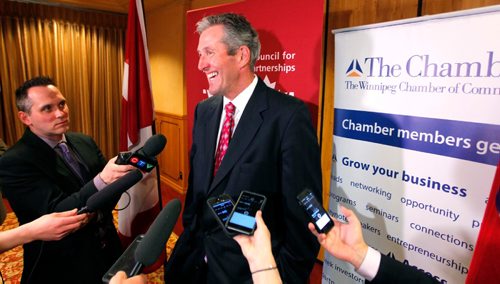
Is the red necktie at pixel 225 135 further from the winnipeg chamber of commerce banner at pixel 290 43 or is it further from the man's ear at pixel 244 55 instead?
the winnipeg chamber of commerce banner at pixel 290 43

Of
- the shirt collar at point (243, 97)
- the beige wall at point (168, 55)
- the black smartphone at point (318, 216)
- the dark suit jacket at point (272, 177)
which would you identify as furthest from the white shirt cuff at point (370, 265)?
the beige wall at point (168, 55)

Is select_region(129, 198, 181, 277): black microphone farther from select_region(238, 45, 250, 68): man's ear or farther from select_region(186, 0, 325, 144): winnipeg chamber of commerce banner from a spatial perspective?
select_region(186, 0, 325, 144): winnipeg chamber of commerce banner

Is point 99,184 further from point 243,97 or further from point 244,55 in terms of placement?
point 244,55

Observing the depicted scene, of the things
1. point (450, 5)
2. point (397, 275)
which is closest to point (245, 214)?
point (397, 275)

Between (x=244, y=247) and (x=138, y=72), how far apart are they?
1.75 meters

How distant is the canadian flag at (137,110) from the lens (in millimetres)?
2107

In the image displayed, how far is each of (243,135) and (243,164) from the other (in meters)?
0.13

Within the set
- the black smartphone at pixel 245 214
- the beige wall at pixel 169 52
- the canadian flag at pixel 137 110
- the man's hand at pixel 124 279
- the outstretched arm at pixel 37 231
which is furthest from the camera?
the beige wall at pixel 169 52

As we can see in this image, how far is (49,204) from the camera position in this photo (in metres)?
1.37

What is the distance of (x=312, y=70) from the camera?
1.71 metres

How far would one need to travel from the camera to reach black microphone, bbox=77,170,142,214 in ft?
4.00

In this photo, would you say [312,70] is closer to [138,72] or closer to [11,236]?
[138,72]

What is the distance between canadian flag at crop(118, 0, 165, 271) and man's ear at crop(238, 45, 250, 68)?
3.32 feet

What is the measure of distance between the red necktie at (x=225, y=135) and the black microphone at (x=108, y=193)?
0.36m
